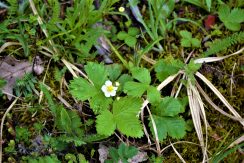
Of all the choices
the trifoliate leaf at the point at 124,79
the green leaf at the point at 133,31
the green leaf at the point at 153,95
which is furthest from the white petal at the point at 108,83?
the green leaf at the point at 133,31

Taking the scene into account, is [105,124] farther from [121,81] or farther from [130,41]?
[130,41]

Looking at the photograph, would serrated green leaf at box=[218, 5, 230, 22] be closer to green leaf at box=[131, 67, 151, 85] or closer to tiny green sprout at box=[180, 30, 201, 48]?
tiny green sprout at box=[180, 30, 201, 48]

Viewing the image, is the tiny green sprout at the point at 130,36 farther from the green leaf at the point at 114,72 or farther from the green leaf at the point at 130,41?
the green leaf at the point at 114,72

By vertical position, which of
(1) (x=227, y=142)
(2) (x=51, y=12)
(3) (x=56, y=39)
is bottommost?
(1) (x=227, y=142)

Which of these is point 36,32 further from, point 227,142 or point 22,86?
point 227,142

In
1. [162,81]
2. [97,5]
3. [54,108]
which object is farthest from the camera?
[97,5]

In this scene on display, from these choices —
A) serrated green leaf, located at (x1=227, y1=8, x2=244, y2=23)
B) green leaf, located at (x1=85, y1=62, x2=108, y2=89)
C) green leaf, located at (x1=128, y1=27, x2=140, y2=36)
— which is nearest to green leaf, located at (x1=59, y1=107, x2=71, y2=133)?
green leaf, located at (x1=85, y1=62, x2=108, y2=89)

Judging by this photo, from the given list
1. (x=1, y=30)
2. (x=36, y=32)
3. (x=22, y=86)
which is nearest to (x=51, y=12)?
(x=36, y=32)
